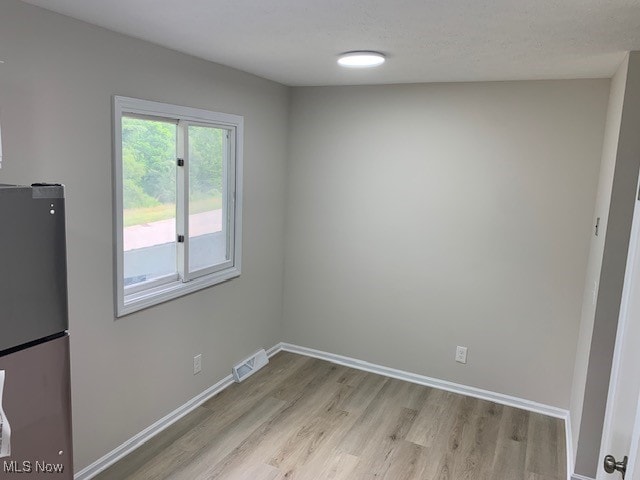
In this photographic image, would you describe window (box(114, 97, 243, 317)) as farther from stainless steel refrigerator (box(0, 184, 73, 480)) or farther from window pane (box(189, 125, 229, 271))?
stainless steel refrigerator (box(0, 184, 73, 480))

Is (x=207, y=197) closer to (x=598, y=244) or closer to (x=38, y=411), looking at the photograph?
(x=38, y=411)

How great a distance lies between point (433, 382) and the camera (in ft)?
12.3

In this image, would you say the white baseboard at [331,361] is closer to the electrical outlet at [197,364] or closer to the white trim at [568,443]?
the white trim at [568,443]

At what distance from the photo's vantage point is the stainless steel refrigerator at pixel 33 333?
1363mm

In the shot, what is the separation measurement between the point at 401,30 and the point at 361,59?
546 millimetres

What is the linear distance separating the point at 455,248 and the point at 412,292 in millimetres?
489

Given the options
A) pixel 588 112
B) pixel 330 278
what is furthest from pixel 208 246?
pixel 588 112

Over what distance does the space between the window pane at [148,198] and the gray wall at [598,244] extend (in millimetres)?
2467

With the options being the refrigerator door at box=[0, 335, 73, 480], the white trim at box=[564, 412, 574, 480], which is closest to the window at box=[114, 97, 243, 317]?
the refrigerator door at box=[0, 335, 73, 480]

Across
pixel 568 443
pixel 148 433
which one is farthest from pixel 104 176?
pixel 568 443

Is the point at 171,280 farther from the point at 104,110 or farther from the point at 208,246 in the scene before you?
the point at 104,110

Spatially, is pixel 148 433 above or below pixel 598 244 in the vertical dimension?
below

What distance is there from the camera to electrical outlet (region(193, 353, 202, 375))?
3240mm

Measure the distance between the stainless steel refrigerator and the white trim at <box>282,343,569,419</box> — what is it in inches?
107
